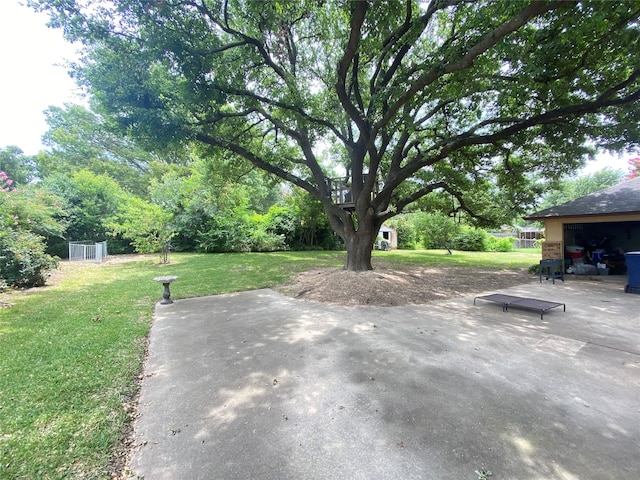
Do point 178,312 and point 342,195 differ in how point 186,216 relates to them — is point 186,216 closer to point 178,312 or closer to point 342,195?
point 342,195

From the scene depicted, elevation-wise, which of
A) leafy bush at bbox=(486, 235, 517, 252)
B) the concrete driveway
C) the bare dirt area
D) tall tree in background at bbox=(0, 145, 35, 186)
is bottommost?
the concrete driveway

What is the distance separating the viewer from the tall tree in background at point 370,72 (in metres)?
5.62

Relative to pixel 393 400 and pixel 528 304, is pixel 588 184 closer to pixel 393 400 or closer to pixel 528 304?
pixel 528 304

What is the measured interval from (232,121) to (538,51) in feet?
29.1

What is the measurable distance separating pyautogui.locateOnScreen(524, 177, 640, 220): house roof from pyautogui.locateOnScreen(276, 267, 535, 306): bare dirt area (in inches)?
107

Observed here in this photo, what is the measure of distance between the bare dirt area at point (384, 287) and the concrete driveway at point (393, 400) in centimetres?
154

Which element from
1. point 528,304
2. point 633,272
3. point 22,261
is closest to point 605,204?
point 633,272

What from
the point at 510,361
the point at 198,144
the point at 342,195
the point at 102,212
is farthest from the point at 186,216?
the point at 510,361

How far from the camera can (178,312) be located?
6.00 meters

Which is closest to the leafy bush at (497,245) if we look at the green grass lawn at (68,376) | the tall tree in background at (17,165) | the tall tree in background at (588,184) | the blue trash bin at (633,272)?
the tall tree in background at (588,184)

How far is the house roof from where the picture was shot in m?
8.84

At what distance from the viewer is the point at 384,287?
7285 mm

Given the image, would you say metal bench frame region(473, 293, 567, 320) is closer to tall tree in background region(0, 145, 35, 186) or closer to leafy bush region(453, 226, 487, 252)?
leafy bush region(453, 226, 487, 252)

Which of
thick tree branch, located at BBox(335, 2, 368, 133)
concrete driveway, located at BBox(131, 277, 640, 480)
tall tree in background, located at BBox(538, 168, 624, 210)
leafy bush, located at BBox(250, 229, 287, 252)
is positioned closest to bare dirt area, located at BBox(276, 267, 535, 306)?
concrete driveway, located at BBox(131, 277, 640, 480)
